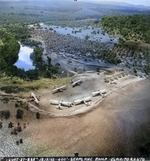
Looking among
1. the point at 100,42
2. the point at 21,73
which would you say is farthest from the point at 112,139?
the point at 100,42

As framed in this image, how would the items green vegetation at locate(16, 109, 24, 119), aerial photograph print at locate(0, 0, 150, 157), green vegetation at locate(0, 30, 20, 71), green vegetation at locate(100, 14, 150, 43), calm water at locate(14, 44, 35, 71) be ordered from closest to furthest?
1. aerial photograph print at locate(0, 0, 150, 157)
2. green vegetation at locate(16, 109, 24, 119)
3. green vegetation at locate(0, 30, 20, 71)
4. calm water at locate(14, 44, 35, 71)
5. green vegetation at locate(100, 14, 150, 43)

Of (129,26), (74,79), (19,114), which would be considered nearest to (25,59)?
(74,79)

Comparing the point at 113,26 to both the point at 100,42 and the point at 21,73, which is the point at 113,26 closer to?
the point at 100,42

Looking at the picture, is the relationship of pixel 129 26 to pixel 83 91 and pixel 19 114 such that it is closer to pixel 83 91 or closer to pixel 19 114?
pixel 83 91

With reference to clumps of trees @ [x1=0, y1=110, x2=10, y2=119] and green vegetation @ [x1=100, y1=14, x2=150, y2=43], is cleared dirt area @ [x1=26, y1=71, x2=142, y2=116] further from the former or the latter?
green vegetation @ [x1=100, y1=14, x2=150, y2=43]

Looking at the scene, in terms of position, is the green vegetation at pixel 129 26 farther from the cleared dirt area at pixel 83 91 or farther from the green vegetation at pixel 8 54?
the green vegetation at pixel 8 54

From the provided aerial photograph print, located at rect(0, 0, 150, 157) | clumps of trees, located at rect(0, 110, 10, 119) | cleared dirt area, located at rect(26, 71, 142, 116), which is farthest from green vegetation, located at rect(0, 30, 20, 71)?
clumps of trees, located at rect(0, 110, 10, 119)
